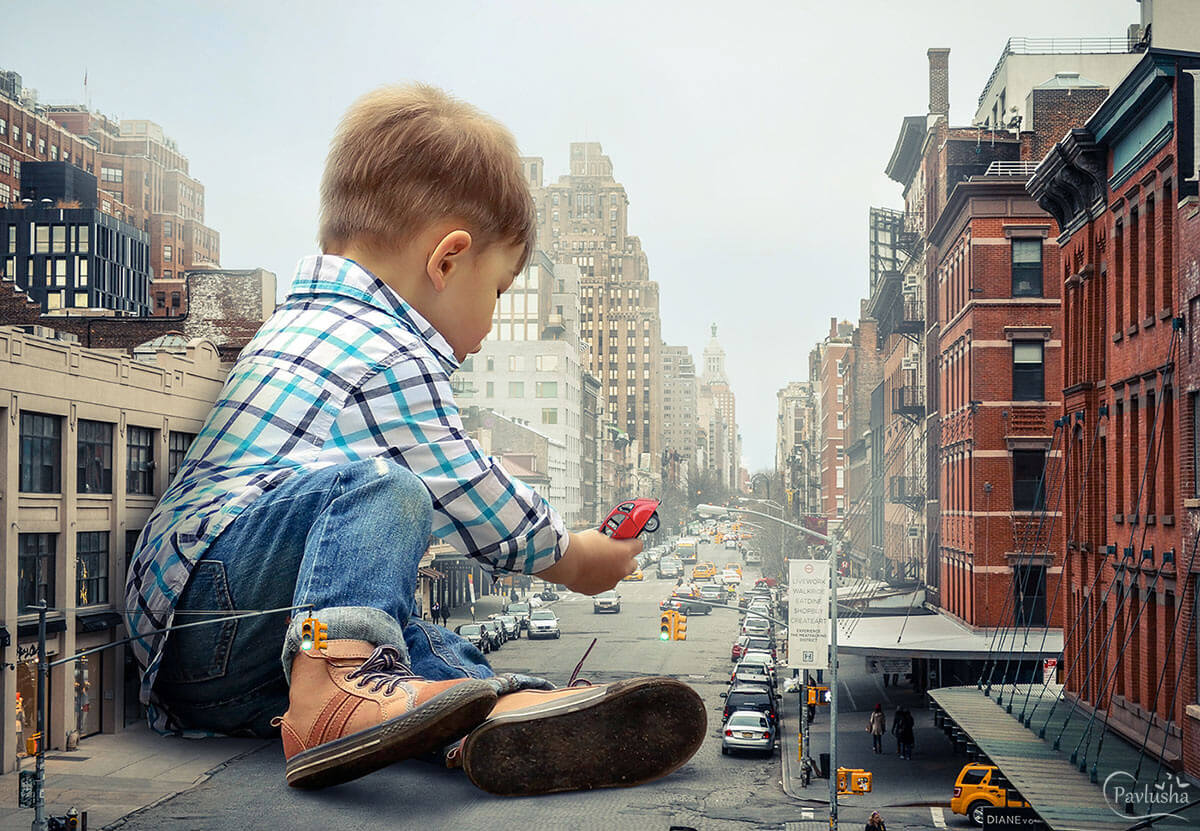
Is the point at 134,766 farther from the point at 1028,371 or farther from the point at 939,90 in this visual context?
the point at 939,90

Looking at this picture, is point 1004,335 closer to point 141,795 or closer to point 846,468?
point 141,795

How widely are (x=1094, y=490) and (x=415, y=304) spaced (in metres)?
34.1

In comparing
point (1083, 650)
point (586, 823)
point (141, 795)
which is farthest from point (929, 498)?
point (141, 795)

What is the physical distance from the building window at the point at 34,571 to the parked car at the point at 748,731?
34.1 m

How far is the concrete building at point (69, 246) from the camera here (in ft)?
73.9

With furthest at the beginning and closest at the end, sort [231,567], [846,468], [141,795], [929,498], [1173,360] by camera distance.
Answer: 1. [846,468]
2. [929,498]
3. [1173,360]
4. [141,795]
5. [231,567]

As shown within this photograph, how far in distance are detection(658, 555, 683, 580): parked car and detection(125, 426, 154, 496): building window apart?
235 feet

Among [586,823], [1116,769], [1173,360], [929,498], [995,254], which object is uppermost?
[995,254]

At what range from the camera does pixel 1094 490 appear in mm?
33812

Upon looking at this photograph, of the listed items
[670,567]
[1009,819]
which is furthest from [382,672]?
[670,567]

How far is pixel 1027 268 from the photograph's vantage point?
44.5 m

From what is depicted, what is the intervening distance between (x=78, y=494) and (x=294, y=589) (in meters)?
0.75

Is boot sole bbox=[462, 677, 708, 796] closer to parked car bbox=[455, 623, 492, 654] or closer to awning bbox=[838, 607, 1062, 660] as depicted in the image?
parked car bbox=[455, 623, 492, 654]

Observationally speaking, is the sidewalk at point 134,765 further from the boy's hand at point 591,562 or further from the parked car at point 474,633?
the parked car at point 474,633
